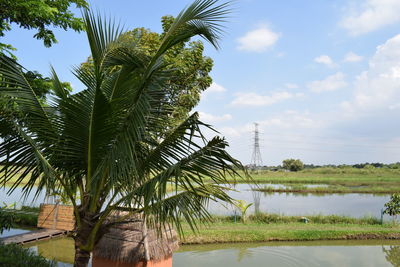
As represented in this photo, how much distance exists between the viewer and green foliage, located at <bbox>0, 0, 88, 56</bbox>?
5.32m

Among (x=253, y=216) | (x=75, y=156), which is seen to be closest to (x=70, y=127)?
(x=75, y=156)

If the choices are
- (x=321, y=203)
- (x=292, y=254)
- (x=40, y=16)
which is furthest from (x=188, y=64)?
(x=321, y=203)

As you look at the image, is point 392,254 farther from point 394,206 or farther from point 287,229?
point 287,229

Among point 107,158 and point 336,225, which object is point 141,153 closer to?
point 107,158

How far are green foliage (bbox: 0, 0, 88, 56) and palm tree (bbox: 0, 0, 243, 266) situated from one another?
72.2 inches

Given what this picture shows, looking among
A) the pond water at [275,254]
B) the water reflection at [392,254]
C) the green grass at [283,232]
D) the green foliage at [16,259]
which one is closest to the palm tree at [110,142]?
the green foliage at [16,259]

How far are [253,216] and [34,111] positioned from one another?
11.3 m

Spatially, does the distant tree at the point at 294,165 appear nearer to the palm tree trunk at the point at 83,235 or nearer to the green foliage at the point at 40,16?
the green foliage at the point at 40,16

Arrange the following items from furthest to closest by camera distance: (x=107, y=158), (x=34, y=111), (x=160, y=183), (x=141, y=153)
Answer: (x=141, y=153), (x=34, y=111), (x=107, y=158), (x=160, y=183)

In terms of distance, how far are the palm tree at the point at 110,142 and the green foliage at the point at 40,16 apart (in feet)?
6.01

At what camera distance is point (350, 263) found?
8.91m

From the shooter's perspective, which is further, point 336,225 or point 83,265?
point 336,225

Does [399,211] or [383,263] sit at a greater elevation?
[399,211]

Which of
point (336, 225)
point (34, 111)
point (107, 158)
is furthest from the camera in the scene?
point (336, 225)
